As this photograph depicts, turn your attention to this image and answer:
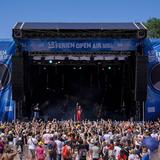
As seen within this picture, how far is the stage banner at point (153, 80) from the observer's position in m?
32.4

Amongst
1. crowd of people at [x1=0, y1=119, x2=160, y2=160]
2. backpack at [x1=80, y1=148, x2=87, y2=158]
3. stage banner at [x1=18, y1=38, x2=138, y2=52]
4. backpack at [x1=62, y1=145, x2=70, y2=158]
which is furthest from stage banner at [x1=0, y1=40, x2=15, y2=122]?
backpack at [x1=80, y1=148, x2=87, y2=158]

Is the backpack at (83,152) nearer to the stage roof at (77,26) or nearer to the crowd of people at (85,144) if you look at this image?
the crowd of people at (85,144)

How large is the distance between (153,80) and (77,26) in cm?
515

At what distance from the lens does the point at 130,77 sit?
33062 millimetres

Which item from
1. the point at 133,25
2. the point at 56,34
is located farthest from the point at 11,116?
the point at 133,25

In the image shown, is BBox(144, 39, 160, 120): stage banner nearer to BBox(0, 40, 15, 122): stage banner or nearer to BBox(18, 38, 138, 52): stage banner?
BBox(18, 38, 138, 52): stage banner

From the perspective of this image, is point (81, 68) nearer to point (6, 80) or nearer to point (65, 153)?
point (6, 80)

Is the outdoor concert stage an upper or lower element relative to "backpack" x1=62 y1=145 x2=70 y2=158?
upper

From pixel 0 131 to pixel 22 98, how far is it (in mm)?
8218

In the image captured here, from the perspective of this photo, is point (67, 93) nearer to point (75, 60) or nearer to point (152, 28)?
point (75, 60)

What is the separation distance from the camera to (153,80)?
107 ft

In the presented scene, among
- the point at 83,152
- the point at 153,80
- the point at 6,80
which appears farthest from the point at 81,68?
the point at 83,152

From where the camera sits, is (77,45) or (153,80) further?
(153,80)

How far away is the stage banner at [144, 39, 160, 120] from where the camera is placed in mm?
32438
